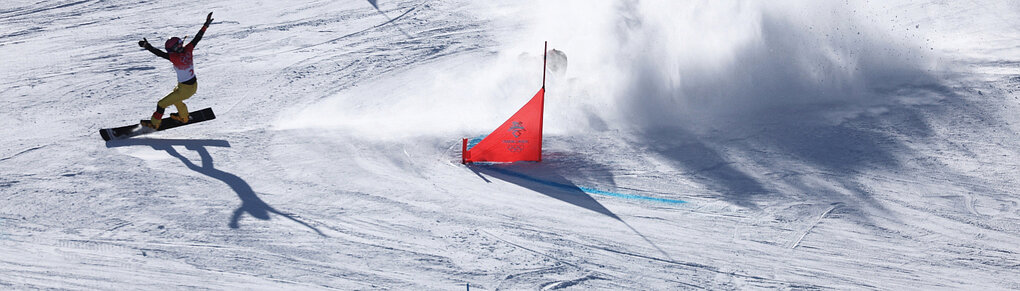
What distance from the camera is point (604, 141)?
9258 millimetres

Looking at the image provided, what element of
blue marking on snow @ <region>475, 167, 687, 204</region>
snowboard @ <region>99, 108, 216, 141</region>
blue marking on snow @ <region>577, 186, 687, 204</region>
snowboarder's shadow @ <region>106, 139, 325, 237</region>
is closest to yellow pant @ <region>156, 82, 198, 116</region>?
snowboard @ <region>99, 108, 216, 141</region>

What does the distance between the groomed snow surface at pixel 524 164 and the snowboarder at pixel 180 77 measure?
25 centimetres

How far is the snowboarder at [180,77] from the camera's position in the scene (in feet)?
29.5

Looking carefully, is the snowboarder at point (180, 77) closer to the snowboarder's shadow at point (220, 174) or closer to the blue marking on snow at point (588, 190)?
the snowboarder's shadow at point (220, 174)

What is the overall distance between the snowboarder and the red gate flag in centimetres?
304

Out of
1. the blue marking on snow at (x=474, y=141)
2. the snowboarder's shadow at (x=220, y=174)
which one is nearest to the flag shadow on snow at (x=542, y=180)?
the blue marking on snow at (x=474, y=141)

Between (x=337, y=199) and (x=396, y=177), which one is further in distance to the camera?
(x=396, y=177)

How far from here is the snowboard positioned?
9188 mm

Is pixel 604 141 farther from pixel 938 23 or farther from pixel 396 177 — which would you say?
pixel 938 23

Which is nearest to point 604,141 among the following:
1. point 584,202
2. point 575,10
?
point 584,202

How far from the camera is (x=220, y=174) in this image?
330 inches

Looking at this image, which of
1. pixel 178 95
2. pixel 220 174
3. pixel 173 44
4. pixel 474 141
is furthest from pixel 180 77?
pixel 474 141

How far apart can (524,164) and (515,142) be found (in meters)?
0.30

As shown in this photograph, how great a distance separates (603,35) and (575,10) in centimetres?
172
